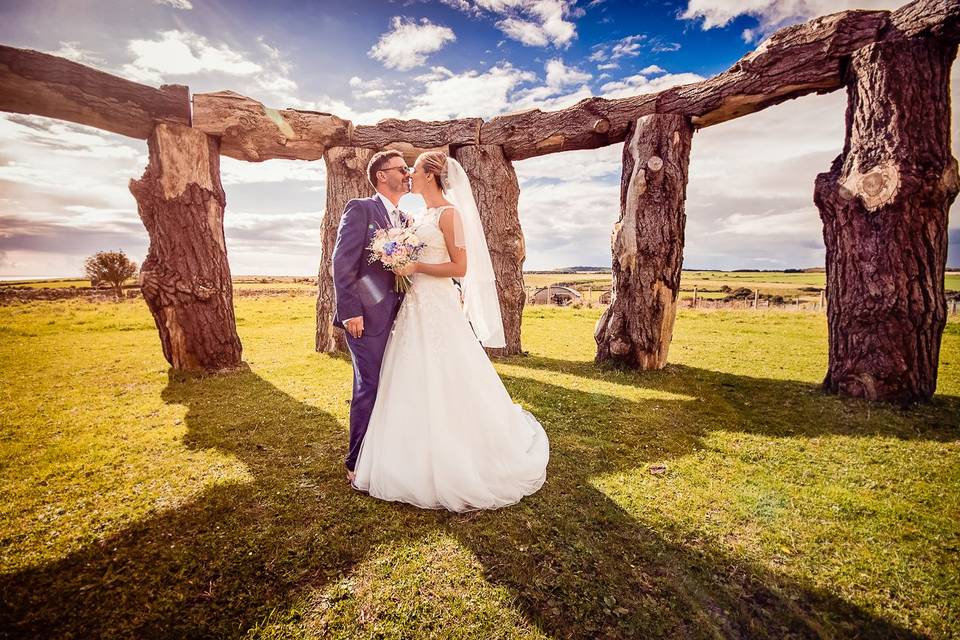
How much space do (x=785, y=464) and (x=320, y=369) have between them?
721 centimetres

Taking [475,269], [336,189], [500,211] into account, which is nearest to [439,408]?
[475,269]

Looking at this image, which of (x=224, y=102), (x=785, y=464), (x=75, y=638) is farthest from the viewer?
(x=224, y=102)

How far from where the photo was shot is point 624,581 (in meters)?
2.55

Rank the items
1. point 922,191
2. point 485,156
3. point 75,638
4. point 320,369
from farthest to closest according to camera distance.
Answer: point 485,156 < point 320,369 < point 922,191 < point 75,638

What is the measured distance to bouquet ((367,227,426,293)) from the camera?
339 cm

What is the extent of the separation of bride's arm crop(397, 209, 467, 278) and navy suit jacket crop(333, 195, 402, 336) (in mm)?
280

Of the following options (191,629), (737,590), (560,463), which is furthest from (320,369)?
(737,590)

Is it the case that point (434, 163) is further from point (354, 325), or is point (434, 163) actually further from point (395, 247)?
point (354, 325)

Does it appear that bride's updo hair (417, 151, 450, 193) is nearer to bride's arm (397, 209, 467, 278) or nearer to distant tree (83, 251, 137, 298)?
bride's arm (397, 209, 467, 278)

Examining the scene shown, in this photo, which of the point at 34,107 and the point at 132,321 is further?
the point at 132,321

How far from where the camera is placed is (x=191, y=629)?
2.19 m

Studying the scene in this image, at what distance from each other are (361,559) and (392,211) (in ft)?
9.51

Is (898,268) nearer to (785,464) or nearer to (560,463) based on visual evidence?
(785,464)

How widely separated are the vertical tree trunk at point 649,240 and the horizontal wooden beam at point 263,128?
5.73 m
